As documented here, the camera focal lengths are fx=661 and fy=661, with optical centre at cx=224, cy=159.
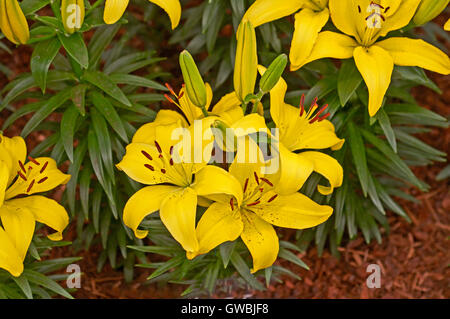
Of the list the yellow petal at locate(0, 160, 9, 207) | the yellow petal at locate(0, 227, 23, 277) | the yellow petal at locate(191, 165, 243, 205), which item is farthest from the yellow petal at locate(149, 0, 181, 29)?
the yellow petal at locate(0, 227, 23, 277)

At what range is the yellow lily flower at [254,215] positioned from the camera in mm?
1335

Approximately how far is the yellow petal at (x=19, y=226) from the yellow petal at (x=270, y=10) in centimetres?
69

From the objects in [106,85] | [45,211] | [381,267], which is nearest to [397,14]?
[106,85]

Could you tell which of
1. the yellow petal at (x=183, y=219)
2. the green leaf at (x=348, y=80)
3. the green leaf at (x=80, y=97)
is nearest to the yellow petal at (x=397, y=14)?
the green leaf at (x=348, y=80)

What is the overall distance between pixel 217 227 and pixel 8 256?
439mm

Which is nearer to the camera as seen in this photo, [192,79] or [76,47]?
[192,79]

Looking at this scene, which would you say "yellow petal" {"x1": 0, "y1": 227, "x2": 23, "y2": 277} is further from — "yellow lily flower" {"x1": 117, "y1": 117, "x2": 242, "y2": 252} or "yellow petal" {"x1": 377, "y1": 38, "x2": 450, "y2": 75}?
"yellow petal" {"x1": 377, "y1": 38, "x2": 450, "y2": 75}

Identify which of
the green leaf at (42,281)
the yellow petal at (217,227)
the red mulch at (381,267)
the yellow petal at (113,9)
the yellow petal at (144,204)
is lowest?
the red mulch at (381,267)

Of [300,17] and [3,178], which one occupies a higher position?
[300,17]

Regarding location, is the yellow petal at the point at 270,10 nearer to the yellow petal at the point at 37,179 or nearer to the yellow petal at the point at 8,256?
the yellow petal at the point at 37,179

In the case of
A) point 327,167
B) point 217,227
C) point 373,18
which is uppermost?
point 373,18

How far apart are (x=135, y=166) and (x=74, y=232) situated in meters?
0.75

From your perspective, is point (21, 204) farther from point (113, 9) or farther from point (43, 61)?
point (113, 9)

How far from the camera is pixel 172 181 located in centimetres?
138
